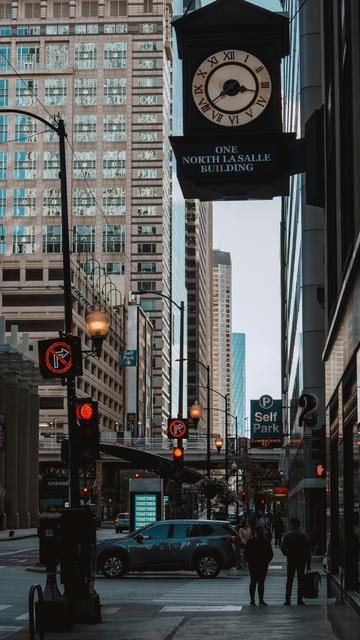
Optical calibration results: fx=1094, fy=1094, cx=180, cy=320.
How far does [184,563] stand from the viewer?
30.2 metres

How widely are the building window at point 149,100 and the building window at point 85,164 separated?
12.4 metres

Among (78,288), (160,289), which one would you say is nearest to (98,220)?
(160,289)

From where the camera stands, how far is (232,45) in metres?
13.4

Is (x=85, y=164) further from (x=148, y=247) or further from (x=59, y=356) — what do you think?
(x=59, y=356)

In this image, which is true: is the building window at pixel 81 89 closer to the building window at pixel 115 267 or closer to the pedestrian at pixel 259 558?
the building window at pixel 115 267

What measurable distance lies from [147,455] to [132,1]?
147 metres

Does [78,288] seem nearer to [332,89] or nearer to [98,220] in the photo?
[98,220]

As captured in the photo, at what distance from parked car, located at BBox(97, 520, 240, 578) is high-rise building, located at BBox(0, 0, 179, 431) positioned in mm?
146575

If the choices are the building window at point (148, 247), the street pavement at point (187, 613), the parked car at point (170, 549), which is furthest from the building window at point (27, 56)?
the parked car at point (170, 549)

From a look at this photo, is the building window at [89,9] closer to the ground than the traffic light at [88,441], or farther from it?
farther from it

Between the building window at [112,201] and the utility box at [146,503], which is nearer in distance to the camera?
the utility box at [146,503]

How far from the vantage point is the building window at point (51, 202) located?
175 metres

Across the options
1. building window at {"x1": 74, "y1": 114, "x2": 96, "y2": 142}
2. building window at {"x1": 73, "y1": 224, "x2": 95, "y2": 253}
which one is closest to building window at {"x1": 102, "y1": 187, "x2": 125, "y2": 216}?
building window at {"x1": 73, "y1": 224, "x2": 95, "y2": 253}

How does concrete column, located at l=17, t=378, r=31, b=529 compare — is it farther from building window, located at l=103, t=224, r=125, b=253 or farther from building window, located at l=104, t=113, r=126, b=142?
building window, located at l=104, t=113, r=126, b=142
